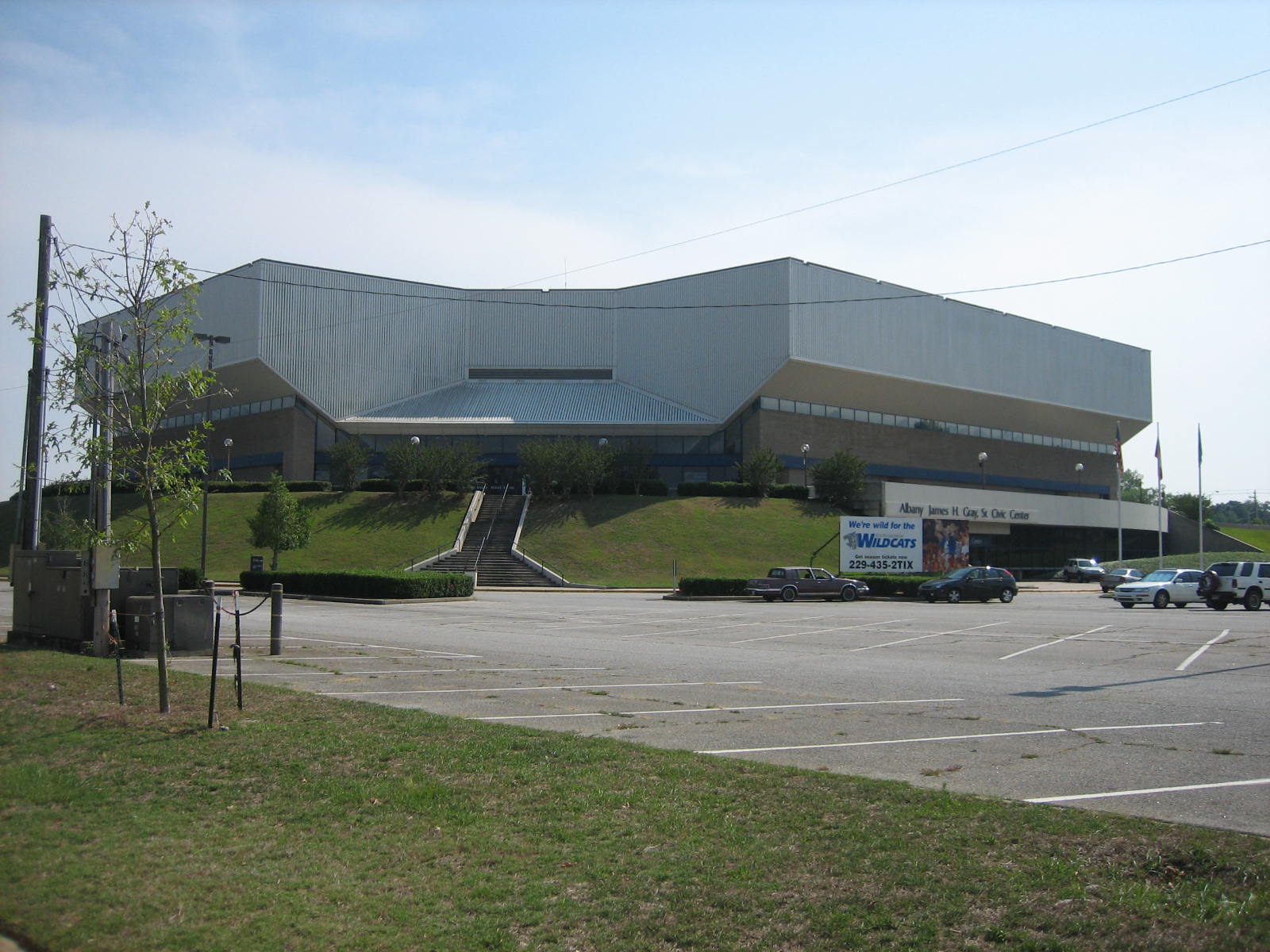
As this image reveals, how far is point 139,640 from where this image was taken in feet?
50.1

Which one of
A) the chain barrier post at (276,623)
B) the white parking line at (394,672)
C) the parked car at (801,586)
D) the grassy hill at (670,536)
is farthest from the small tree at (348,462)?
the white parking line at (394,672)

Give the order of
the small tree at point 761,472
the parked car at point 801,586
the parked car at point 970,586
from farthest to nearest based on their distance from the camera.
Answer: the small tree at point 761,472
the parked car at point 970,586
the parked car at point 801,586

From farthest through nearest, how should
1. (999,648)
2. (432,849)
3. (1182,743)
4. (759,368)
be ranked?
(759,368), (999,648), (1182,743), (432,849)

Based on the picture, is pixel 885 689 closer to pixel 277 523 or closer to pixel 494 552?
pixel 277 523

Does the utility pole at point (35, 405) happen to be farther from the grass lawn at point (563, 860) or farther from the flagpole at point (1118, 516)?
the flagpole at point (1118, 516)

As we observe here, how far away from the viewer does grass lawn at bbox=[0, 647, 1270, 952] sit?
4.69 m

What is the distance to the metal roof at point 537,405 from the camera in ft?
217

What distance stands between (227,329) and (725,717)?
62518 mm

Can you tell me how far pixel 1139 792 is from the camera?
718cm

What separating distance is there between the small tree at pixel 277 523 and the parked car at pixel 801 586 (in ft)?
69.3

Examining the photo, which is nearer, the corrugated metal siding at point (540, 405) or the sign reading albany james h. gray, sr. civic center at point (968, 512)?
the sign reading albany james h. gray, sr. civic center at point (968, 512)

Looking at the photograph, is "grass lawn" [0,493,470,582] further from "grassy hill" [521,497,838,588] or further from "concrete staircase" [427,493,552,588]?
"grassy hill" [521,497,838,588]

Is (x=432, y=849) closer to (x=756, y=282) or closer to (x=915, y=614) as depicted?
(x=915, y=614)

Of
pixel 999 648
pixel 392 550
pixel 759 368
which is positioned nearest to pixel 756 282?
pixel 759 368
